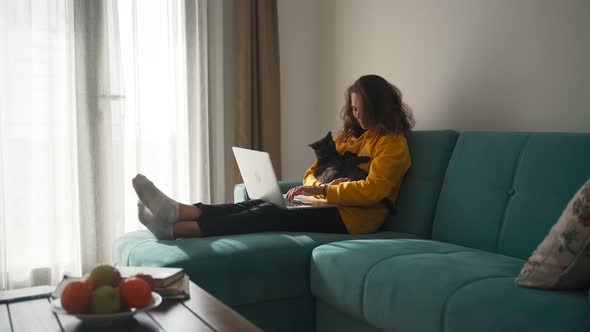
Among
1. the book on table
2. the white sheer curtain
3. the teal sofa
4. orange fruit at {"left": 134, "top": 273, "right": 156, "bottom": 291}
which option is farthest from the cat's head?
orange fruit at {"left": 134, "top": 273, "right": 156, "bottom": 291}

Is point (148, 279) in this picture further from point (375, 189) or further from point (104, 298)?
point (375, 189)

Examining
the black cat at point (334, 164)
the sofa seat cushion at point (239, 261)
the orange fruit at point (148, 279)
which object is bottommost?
the sofa seat cushion at point (239, 261)

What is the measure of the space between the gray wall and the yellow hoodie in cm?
47

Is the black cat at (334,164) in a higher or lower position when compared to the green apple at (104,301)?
higher

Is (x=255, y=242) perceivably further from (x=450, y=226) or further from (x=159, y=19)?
(x=159, y=19)

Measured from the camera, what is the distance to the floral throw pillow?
5.31ft

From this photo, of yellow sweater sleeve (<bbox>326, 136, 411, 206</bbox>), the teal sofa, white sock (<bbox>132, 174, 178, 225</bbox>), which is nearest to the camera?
the teal sofa

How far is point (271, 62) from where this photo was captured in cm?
426

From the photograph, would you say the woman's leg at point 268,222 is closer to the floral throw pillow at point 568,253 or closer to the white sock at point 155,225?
the white sock at point 155,225

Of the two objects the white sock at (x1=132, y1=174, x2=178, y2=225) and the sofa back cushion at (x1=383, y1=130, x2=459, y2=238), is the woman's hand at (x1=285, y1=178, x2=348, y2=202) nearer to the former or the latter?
the sofa back cushion at (x1=383, y1=130, x2=459, y2=238)

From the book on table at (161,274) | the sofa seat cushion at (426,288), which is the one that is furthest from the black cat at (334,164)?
the book on table at (161,274)

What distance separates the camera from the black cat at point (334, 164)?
2.98 meters

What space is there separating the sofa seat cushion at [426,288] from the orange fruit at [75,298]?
0.94 meters

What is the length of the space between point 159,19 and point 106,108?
0.65 metres
